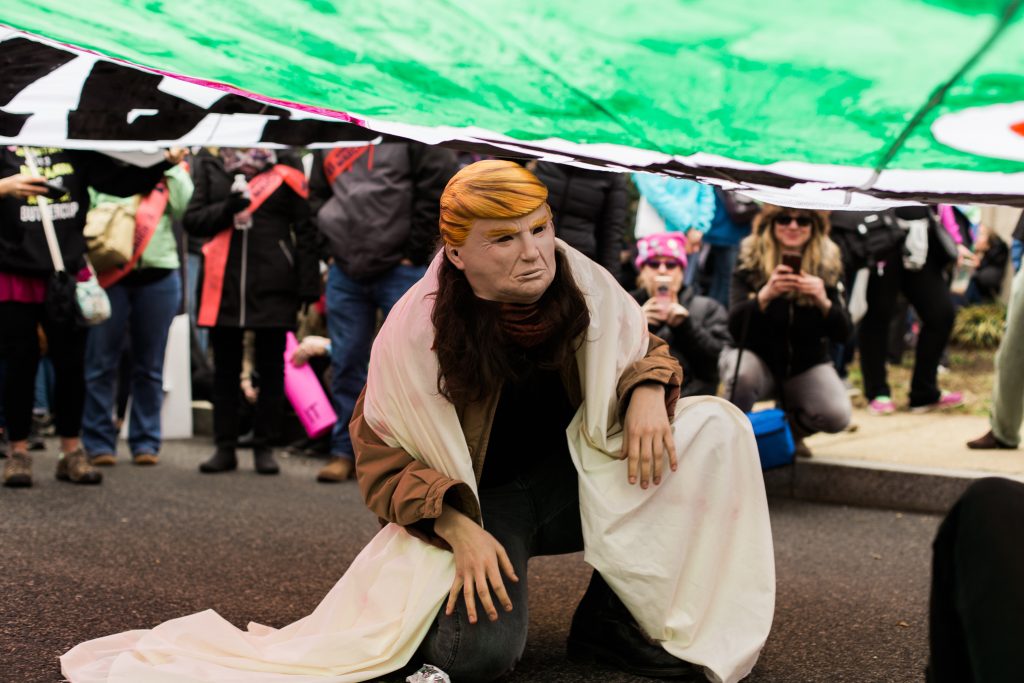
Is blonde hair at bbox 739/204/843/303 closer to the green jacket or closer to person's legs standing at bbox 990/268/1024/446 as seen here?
person's legs standing at bbox 990/268/1024/446

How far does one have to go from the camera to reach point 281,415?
7.04 m

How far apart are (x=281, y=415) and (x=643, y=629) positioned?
4274 mm

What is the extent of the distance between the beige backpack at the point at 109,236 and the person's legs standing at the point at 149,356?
0.36 metres

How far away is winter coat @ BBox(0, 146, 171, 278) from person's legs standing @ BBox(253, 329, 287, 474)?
48.7 inches

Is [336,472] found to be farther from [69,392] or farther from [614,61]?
[614,61]

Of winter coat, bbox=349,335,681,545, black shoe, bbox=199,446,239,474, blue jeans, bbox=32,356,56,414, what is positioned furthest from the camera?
blue jeans, bbox=32,356,56,414

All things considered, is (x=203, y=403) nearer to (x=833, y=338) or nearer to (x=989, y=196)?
(x=833, y=338)

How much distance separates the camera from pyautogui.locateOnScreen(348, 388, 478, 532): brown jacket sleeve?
2.96m

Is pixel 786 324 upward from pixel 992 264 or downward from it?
downward

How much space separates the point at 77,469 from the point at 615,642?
397 cm

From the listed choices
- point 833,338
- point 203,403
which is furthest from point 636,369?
point 203,403

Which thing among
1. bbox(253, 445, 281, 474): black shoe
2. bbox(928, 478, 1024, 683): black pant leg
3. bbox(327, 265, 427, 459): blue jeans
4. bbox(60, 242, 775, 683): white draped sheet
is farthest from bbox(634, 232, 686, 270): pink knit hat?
bbox(928, 478, 1024, 683): black pant leg

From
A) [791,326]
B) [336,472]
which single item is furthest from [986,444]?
[336,472]

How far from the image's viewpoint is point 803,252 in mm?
6098
